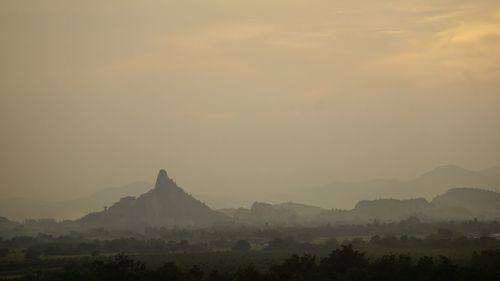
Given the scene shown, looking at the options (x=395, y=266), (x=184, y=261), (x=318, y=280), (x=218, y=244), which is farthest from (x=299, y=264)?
(x=218, y=244)

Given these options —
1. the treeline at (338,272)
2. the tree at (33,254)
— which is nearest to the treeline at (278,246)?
the tree at (33,254)

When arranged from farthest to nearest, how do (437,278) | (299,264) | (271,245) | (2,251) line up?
(2,251) → (271,245) → (299,264) → (437,278)

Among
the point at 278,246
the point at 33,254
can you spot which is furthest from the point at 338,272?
the point at 33,254

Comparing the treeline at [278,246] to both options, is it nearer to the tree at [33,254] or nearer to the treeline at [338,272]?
the tree at [33,254]

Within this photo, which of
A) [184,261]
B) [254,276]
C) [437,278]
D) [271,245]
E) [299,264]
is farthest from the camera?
[271,245]

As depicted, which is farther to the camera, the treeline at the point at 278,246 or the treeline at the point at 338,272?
the treeline at the point at 278,246

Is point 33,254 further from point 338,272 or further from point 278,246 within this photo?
point 338,272

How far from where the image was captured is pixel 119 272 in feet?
292

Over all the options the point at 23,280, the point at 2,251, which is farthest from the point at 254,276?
the point at 2,251

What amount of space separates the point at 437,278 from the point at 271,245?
72767 mm

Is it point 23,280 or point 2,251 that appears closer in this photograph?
point 23,280

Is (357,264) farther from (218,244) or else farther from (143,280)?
(218,244)

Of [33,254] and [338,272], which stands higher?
[33,254]

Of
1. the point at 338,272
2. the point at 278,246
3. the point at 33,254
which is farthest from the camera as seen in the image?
the point at 33,254
